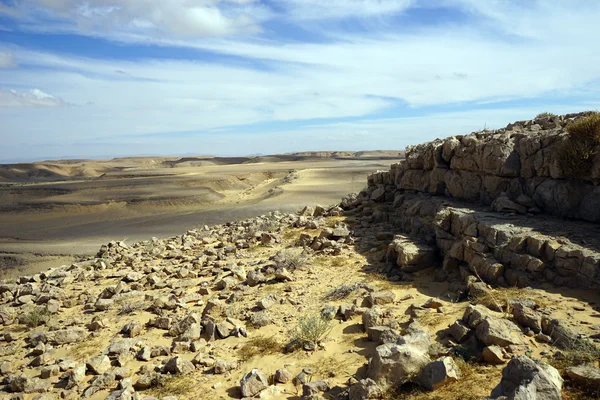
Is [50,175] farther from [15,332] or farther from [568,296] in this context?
[568,296]

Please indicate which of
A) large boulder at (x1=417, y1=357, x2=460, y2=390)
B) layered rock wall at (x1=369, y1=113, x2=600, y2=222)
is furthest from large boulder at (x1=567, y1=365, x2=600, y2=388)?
layered rock wall at (x1=369, y1=113, x2=600, y2=222)

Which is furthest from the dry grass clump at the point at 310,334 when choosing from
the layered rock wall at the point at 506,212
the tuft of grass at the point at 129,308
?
the tuft of grass at the point at 129,308

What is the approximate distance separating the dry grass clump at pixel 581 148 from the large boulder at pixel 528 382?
17.8ft

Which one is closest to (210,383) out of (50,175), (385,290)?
(385,290)

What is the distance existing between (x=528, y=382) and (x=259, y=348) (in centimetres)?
380

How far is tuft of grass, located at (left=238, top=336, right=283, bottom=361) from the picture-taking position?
6133 millimetres

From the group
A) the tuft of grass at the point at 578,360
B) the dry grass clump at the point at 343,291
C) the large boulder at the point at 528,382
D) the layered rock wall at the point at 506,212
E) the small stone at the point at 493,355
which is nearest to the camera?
the large boulder at the point at 528,382

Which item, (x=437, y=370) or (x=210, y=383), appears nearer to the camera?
(x=437, y=370)

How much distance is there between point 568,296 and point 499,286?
1.05m

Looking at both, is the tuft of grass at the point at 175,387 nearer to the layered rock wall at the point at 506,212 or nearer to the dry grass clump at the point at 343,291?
the dry grass clump at the point at 343,291

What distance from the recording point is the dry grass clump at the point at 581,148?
7656 mm

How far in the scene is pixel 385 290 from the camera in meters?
7.80

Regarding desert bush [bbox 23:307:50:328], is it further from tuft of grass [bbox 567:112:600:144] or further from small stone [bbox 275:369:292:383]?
tuft of grass [bbox 567:112:600:144]

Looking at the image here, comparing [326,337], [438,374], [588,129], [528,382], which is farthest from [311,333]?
[588,129]
